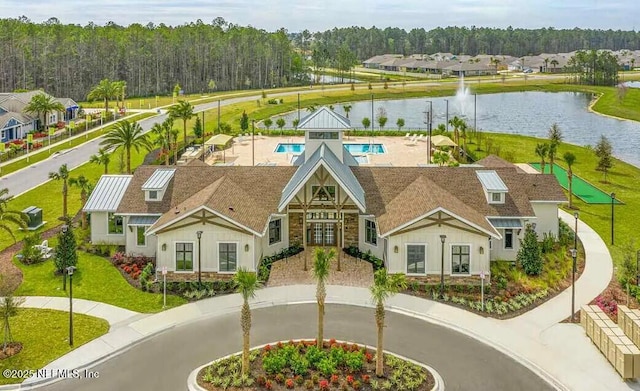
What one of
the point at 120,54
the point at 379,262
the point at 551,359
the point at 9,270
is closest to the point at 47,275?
the point at 9,270

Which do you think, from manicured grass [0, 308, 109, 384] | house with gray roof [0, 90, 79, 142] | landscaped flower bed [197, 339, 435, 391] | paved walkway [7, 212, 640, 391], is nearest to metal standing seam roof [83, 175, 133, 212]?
paved walkway [7, 212, 640, 391]

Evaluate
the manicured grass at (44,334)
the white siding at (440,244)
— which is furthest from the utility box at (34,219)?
the white siding at (440,244)

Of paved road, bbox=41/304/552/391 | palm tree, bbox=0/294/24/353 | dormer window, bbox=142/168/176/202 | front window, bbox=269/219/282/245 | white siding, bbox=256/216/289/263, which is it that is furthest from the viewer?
dormer window, bbox=142/168/176/202

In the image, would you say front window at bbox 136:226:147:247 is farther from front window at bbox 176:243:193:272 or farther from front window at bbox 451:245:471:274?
front window at bbox 451:245:471:274

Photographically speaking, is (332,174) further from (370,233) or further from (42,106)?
(42,106)

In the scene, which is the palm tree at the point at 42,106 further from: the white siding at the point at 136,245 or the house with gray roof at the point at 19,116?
the white siding at the point at 136,245

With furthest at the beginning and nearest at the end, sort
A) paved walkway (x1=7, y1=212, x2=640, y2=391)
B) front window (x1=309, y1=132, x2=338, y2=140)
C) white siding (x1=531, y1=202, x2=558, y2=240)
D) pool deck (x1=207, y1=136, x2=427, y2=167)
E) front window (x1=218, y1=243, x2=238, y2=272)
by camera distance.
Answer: pool deck (x1=207, y1=136, x2=427, y2=167), front window (x1=309, y1=132, x2=338, y2=140), white siding (x1=531, y1=202, x2=558, y2=240), front window (x1=218, y1=243, x2=238, y2=272), paved walkway (x1=7, y1=212, x2=640, y2=391)

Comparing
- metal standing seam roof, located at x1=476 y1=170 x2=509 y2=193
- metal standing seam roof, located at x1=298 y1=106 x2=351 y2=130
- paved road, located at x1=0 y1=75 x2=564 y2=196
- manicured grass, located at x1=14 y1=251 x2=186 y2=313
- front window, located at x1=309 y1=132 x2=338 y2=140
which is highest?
metal standing seam roof, located at x1=298 y1=106 x2=351 y2=130
